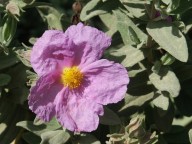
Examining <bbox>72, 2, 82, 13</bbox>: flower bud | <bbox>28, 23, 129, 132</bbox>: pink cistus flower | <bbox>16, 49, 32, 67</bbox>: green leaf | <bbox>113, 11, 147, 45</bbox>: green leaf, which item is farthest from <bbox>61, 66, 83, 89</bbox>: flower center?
<bbox>72, 2, 82, 13</bbox>: flower bud

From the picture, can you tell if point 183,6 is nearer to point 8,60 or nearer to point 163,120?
point 163,120

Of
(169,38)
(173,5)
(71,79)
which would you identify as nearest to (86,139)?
(71,79)

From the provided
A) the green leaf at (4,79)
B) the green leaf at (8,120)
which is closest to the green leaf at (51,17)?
the green leaf at (4,79)

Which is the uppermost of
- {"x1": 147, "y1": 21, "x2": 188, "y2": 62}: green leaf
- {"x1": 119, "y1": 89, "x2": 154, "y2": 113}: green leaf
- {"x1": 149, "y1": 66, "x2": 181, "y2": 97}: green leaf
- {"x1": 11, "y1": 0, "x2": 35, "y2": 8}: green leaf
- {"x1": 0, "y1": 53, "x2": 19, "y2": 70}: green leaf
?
{"x1": 11, "y1": 0, "x2": 35, "y2": 8}: green leaf

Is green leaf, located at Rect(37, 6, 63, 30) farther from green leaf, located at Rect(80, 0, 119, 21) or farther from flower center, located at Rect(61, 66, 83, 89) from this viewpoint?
flower center, located at Rect(61, 66, 83, 89)

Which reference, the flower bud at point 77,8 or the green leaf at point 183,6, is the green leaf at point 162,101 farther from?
the flower bud at point 77,8

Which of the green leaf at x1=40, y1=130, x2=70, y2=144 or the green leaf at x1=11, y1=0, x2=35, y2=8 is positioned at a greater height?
the green leaf at x1=11, y1=0, x2=35, y2=8

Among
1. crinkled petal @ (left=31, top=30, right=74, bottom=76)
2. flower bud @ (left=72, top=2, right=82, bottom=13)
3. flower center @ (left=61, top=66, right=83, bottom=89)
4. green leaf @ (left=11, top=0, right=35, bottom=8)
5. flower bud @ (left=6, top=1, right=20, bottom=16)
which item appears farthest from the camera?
flower bud @ (left=72, top=2, right=82, bottom=13)
